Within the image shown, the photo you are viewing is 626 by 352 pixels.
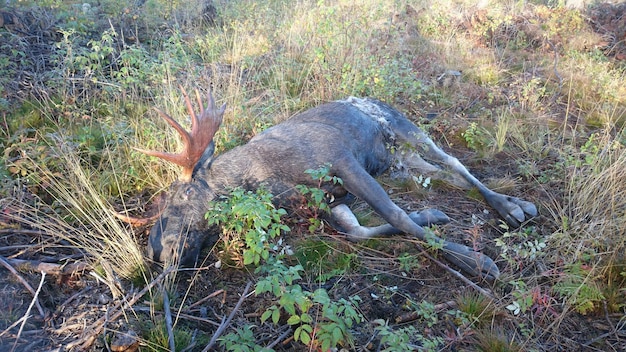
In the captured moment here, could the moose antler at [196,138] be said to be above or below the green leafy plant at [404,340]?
above

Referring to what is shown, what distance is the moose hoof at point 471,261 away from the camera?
11.5ft

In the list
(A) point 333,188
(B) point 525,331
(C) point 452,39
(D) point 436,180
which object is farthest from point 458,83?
(B) point 525,331

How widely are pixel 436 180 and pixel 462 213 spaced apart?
0.60 metres

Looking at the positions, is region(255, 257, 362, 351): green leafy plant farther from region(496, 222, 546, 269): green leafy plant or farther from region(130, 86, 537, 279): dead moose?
region(496, 222, 546, 269): green leafy plant

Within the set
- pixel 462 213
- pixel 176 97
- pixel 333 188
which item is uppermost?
pixel 176 97

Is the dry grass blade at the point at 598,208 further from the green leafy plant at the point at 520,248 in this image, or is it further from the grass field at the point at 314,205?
the green leafy plant at the point at 520,248

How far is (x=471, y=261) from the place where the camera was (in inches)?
142

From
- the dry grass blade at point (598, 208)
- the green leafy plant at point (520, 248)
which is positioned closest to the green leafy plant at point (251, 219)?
the green leafy plant at point (520, 248)

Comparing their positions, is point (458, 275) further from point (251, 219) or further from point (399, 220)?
point (251, 219)

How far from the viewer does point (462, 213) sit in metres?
4.49

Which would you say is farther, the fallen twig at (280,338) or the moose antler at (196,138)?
the moose antler at (196,138)

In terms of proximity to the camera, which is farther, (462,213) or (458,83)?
(458,83)

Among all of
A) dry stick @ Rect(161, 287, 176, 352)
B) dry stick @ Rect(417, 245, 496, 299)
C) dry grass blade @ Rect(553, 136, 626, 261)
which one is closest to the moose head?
dry stick @ Rect(161, 287, 176, 352)

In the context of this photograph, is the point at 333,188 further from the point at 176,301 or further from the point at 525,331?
the point at 525,331
